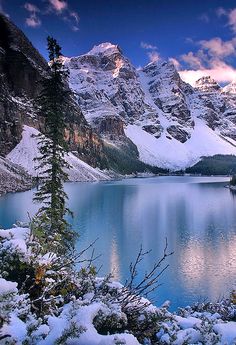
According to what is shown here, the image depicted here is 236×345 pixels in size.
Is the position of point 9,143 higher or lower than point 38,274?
higher

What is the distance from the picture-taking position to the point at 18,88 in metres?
166

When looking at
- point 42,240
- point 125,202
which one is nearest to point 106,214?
point 125,202

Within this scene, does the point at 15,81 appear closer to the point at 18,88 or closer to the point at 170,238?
the point at 18,88

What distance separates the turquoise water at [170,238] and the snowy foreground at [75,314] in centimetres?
771

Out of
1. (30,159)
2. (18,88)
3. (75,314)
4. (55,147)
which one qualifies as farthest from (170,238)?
(18,88)

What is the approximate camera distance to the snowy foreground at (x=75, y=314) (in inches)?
147

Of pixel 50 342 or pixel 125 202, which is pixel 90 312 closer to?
pixel 50 342

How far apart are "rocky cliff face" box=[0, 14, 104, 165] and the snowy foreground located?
118593 mm

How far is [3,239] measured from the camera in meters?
6.17

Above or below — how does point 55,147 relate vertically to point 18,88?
below

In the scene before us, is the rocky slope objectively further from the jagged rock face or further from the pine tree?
the pine tree

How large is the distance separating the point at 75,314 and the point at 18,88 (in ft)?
562

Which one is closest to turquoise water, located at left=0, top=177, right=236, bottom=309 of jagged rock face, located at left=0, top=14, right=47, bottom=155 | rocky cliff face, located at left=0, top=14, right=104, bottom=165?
rocky cliff face, located at left=0, top=14, right=104, bottom=165

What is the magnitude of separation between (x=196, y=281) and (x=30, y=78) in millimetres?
159900
